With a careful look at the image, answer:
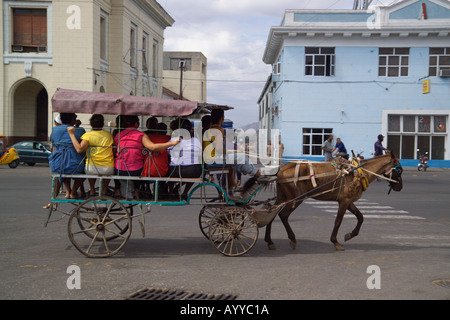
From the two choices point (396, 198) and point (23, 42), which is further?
point (23, 42)

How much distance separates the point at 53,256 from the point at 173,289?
2.50 m

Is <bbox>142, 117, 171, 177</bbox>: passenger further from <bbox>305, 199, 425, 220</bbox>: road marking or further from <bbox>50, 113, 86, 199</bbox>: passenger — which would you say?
<bbox>305, 199, 425, 220</bbox>: road marking

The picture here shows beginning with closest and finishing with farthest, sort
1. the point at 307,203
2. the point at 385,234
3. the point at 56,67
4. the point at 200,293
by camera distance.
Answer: the point at 200,293, the point at 385,234, the point at 307,203, the point at 56,67

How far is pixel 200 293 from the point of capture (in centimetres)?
545

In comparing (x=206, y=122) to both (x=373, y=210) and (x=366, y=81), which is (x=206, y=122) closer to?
(x=373, y=210)

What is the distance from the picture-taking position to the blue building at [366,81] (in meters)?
32.0

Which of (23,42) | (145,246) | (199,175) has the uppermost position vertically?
(23,42)

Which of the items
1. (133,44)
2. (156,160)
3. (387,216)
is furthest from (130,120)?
(133,44)

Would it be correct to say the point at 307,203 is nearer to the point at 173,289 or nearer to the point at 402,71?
the point at 173,289

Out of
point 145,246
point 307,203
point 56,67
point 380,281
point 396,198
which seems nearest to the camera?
point 380,281

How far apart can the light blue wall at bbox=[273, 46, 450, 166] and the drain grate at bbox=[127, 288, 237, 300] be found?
27.4m

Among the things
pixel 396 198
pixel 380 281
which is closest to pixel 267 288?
pixel 380 281

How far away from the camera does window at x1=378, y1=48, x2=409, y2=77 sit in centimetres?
3225

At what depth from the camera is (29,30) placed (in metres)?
28.9
